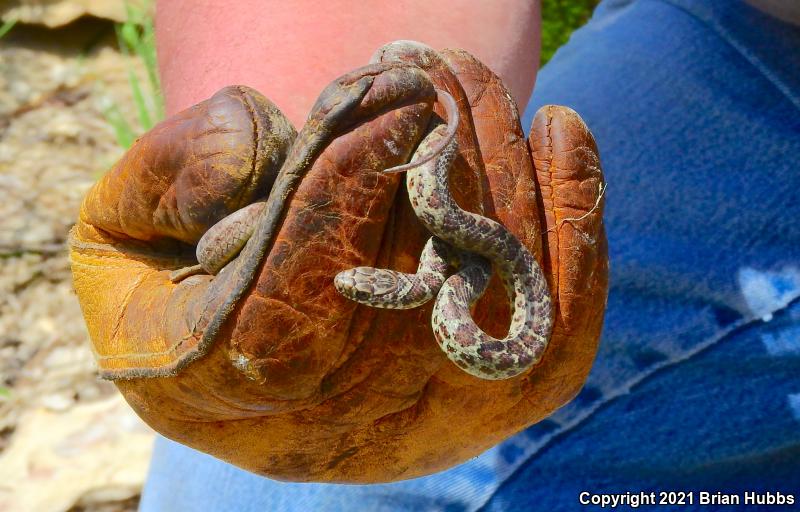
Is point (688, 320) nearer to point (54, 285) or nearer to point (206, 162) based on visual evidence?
point (206, 162)

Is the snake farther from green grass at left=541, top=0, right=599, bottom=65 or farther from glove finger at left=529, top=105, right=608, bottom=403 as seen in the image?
green grass at left=541, top=0, right=599, bottom=65

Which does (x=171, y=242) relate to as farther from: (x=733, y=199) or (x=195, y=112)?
(x=733, y=199)

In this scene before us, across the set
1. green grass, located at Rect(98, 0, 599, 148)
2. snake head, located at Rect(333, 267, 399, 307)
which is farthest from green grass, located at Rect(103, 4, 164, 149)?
snake head, located at Rect(333, 267, 399, 307)

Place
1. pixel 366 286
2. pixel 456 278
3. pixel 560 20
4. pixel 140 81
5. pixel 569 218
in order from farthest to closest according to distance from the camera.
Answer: pixel 140 81 → pixel 560 20 → pixel 569 218 → pixel 456 278 → pixel 366 286

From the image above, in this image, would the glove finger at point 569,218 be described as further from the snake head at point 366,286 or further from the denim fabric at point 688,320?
the denim fabric at point 688,320

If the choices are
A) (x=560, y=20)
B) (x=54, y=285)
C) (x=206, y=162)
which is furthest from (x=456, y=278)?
(x=560, y=20)

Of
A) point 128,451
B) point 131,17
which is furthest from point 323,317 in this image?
point 131,17
